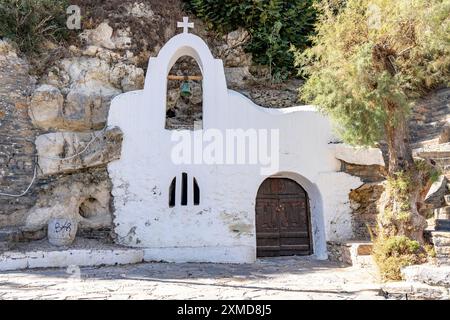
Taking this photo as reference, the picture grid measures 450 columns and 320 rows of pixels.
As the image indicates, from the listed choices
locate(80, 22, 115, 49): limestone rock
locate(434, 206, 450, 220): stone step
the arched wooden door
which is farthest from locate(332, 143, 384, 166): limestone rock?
locate(80, 22, 115, 49): limestone rock

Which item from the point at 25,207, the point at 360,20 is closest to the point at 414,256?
the point at 360,20

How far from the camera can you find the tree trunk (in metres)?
6.54

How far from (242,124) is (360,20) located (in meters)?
3.53

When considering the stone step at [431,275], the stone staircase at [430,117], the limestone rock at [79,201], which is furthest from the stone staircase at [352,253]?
the limestone rock at [79,201]

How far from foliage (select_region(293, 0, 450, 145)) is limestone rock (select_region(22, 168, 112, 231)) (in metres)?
5.53

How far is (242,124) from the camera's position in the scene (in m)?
9.45

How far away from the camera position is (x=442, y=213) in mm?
8664

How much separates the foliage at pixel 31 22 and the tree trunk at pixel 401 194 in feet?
32.9

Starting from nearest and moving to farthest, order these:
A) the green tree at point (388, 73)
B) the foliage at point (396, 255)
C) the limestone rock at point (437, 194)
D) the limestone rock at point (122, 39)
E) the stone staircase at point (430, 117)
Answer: the foliage at point (396, 255)
the green tree at point (388, 73)
the limestone rock at point (437, 194)
the stone staircase at point (430, 117)
the limestone rock at point (122, 39)

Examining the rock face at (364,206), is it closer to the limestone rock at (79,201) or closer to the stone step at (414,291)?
the stone step at (414,291)

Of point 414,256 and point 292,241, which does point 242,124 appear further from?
point 414,256

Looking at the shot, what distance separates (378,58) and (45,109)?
8.33m

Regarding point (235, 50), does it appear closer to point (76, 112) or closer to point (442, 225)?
point (76, 112)

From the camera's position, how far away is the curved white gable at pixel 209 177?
8867mm
